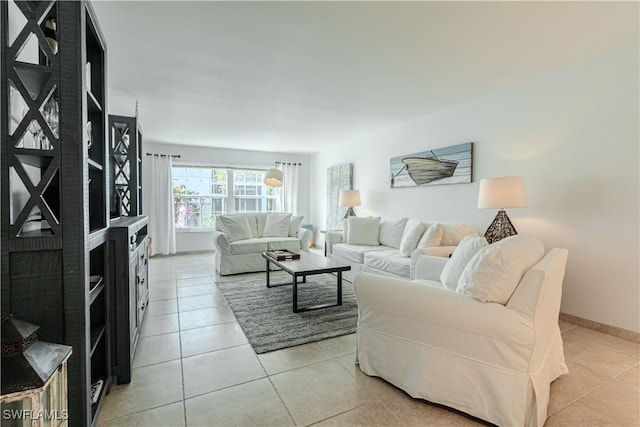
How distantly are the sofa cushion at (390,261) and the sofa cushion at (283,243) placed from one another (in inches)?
61.5

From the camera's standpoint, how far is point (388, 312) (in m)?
1.75

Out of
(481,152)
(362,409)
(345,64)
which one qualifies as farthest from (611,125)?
(362,409)

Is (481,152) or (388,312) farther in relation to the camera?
(481,152)

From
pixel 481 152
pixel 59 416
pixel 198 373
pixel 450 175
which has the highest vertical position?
pixel 481 152

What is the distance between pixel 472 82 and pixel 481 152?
851 millimetres

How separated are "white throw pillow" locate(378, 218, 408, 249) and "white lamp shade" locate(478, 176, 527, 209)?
4.75ft

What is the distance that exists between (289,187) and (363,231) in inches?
132

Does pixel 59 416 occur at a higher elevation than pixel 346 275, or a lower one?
higher

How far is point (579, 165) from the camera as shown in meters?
2.73

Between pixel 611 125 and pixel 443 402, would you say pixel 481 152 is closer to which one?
pixel 611 125

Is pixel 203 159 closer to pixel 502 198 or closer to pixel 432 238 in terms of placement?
pixel 432 238

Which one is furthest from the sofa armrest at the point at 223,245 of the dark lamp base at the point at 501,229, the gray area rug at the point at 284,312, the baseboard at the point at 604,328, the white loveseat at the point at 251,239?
the baseboard at the point at 604,328

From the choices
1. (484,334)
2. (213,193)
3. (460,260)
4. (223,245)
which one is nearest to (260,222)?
(223,245)

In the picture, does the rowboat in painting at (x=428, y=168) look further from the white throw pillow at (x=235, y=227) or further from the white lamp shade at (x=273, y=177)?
the white throw pillow at (x=235, y=227)
